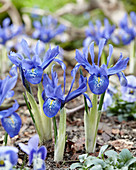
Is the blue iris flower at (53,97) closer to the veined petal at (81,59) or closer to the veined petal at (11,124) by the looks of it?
the veined petal at (81,59)

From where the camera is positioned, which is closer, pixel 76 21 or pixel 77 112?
pixel 77 112

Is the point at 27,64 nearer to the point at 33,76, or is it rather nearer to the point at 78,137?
the point at 33,76

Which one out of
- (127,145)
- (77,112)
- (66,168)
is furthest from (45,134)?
(77,112)

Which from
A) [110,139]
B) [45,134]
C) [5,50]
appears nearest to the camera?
[45,134]

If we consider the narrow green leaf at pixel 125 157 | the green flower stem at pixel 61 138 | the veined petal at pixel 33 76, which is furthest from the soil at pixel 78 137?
the veined petal at pixel 33 76

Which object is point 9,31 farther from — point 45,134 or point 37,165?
point 37,165

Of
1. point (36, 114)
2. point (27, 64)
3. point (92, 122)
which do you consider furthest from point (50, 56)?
point (92, 122)

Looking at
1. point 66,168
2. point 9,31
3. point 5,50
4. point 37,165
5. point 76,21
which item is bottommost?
point 66,168

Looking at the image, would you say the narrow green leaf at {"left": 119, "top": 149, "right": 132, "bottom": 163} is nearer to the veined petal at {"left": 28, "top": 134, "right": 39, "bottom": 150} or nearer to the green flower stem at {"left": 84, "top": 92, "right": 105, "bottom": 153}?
the green flower stem at {"left": 84, "top": 92, "right": 105, "bottom": 153}
